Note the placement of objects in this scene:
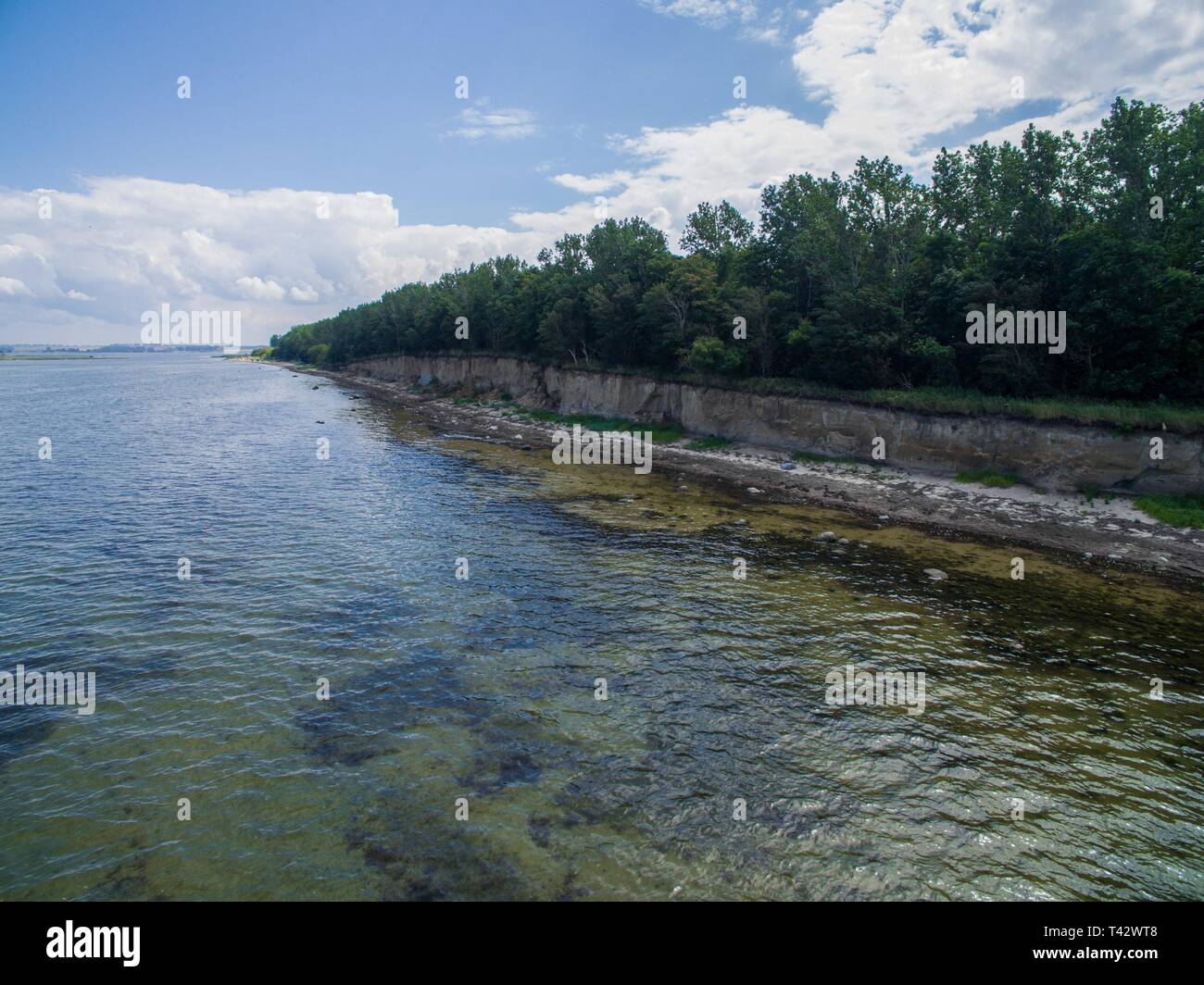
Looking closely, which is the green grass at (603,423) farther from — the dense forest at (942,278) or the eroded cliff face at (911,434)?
the dense forest at (942,278)

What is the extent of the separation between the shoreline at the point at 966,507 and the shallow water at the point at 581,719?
2.93m

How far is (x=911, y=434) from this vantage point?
43.5 meters

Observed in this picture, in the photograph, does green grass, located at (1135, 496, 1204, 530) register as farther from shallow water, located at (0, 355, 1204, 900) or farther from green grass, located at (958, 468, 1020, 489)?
shallow water, located at (0, 355, 1204, 900)

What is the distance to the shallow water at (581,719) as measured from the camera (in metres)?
11.7

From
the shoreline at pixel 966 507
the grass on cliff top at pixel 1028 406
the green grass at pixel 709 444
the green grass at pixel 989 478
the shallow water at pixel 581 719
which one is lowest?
the shallow water at pixel 581 719

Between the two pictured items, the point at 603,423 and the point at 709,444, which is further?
the point at 603,423

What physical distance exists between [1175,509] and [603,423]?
4829cm

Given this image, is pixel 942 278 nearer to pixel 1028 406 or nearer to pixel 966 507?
pixel 1028 406

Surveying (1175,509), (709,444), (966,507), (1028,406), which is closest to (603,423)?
(709,444)

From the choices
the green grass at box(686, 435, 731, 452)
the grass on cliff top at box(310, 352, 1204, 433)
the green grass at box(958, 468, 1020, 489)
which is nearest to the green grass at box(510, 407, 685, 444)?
the green grass at box(686, 435, 731, 452)

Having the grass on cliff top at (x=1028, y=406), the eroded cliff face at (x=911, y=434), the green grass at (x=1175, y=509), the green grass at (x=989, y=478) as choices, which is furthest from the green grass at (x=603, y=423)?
the green grass at (x=1175, y=509)

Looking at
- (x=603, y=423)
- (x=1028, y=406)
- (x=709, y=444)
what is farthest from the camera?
(x=603, y=423)

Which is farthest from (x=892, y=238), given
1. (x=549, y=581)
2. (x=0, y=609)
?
(x=0, y=609)
